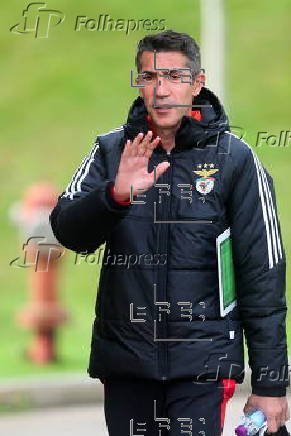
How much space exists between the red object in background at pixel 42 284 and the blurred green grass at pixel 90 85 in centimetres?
467

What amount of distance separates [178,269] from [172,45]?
2.62ft

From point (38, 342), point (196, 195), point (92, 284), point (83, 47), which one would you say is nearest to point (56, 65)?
point (83, 47)

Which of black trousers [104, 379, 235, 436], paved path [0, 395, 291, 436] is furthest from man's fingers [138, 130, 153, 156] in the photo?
paved path [0, 395, 291, 436]

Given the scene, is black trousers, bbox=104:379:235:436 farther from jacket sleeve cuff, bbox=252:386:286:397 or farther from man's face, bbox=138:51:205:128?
man's face, bbox=138:51:205:128

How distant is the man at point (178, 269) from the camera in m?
5.34

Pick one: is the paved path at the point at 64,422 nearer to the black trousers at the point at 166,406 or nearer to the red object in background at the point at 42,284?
the red object in background at the point at 42,284

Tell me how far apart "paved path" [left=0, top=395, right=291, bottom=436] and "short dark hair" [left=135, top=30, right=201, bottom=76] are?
145 inches

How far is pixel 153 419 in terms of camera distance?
5410 millimetres

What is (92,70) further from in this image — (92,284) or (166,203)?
(166,203)

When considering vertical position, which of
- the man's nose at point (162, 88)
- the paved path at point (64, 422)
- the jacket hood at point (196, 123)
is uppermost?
the man's nose at point (162, 88)

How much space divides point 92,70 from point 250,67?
193cm

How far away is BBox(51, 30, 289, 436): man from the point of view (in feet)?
17.5

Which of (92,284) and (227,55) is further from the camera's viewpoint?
(227,55)

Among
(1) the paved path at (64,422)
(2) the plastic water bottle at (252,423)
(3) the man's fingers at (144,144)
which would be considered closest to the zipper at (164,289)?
(3) the man's fingers at (144,144)
